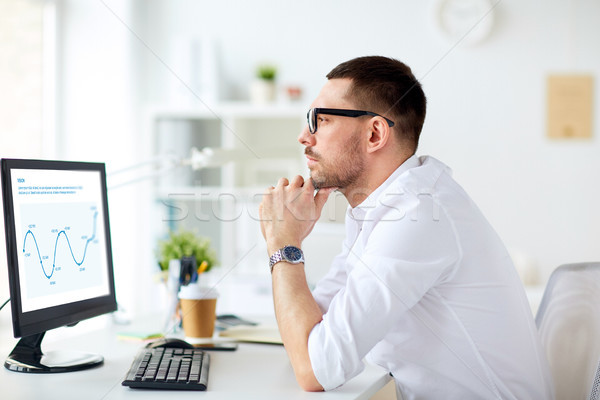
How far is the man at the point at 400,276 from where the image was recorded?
1214 millimetres

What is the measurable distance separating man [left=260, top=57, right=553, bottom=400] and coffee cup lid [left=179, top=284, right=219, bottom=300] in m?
0.31

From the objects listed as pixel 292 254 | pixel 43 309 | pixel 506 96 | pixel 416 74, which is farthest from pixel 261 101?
pixel 43 309

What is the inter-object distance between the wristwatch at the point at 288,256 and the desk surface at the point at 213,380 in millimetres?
241

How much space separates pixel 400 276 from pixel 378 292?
0.06 m

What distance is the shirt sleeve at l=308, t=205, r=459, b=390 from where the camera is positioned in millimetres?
1188

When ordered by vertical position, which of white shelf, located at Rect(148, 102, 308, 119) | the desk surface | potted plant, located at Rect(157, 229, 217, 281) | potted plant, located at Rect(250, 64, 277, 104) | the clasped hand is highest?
potted plant, located at Rect(250, 64, 277, 104)

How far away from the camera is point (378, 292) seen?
120cm

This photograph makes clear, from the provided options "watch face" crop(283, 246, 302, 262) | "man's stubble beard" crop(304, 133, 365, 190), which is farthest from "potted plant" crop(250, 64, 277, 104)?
"watch face" crop(283, 246, 302, 262)

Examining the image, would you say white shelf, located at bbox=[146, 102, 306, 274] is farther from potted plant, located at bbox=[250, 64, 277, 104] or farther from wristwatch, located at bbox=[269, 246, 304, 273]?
wristwatch, located at bbox=[269, 246, 304, 273]

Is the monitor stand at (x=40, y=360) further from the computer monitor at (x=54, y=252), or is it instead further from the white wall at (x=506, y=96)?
the white wall at (x=506, y=96)

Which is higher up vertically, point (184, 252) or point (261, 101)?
point (261, 101)

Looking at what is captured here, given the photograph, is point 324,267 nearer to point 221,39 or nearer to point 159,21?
point 221,39

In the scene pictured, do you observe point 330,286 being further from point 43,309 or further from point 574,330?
point 43,309

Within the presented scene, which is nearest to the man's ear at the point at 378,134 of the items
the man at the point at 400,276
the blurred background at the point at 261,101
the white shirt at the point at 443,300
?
the man at the point at 400,276
